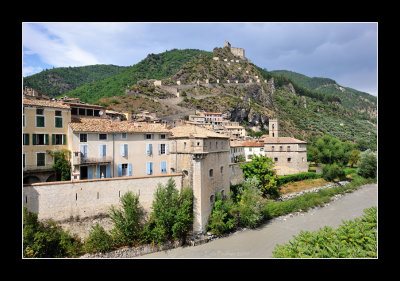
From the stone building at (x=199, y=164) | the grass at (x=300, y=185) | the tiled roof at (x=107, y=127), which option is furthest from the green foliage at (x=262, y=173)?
the tiled roof at (x=107, y=127)

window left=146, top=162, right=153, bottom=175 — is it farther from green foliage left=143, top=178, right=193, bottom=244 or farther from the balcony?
the balcony

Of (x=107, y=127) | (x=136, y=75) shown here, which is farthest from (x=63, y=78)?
(x=107, y=127)

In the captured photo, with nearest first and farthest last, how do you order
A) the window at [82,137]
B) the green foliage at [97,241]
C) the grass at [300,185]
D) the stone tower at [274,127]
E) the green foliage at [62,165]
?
the green foliage at [97,241] < the green foliage at [62,165] < the window at [82,137] < the grass at [300,185] < the stone tower at [274,127]

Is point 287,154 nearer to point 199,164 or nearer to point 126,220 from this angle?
point 199,164

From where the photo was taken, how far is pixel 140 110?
51.5 m

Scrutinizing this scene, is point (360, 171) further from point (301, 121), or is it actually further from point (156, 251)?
point (301, 121)

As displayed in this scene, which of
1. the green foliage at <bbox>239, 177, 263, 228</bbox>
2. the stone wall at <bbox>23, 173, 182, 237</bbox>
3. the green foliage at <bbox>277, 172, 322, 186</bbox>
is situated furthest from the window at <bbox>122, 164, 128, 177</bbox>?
the green foliage at <bbox>277, 172, 322, 186</bbox>

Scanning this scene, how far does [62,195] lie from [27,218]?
1694 millimetres

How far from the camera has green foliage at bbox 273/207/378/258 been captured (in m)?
8.34

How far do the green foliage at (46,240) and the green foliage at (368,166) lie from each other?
114 ft

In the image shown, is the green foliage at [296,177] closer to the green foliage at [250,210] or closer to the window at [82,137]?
the green foliage at [250,210]

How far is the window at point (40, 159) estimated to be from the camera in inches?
523
